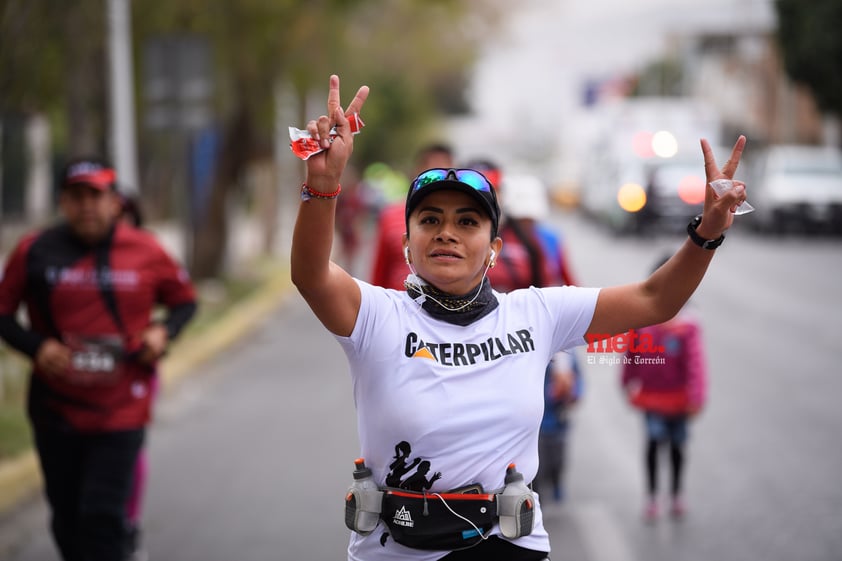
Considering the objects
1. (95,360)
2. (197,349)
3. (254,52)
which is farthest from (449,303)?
(254,52)

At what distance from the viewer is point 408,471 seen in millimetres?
3031

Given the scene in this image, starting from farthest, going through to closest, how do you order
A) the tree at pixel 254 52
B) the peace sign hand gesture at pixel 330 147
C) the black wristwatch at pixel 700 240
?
the tree at pixel 254 52, the black wristwatch at pixel 700 240, the peace sign hand gesture at pixel 330 147

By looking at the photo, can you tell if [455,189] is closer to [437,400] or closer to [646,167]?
[437,400]

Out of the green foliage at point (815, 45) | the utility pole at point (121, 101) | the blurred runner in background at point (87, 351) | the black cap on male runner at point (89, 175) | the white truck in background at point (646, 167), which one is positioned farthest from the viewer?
the green foliage at point (815, 45)

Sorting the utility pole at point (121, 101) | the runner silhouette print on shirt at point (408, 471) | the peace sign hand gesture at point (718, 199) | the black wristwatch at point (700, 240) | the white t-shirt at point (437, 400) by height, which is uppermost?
the utility pole at point (121, 101)

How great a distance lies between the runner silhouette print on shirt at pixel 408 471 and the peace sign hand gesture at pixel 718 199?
96 centimetres

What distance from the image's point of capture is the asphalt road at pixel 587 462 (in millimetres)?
6371

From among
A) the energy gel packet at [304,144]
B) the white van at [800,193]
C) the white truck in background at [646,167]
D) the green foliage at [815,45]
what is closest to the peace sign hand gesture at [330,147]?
the energy gel packet at [304,144]

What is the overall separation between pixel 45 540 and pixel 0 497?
→ 0.80 metres

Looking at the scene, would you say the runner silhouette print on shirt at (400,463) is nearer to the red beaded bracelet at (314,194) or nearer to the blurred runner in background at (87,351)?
the red beaded bracelet at (314,194)

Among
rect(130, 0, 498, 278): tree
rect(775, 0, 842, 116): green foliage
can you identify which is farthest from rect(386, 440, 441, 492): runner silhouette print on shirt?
rect(775, 0, 842, 116): green foliage

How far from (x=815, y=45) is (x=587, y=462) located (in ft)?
99.1

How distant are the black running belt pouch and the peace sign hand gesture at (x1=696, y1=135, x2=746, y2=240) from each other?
91cm

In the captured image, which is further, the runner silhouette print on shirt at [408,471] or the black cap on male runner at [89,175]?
the black cap on male runner at [89,175]
